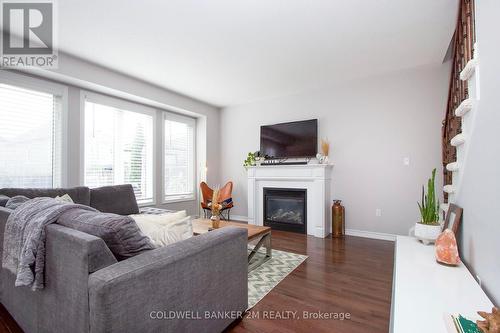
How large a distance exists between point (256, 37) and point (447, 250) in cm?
257

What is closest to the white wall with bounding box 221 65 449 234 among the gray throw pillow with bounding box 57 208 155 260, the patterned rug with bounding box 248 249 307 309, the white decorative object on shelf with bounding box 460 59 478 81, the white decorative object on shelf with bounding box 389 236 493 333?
the patterned rug with bounding box 248 249 307 309

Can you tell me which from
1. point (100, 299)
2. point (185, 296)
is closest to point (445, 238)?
point (185, 296)

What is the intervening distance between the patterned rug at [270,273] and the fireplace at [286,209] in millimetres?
1175

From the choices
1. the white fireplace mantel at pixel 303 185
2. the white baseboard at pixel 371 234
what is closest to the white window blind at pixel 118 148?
the white fireplace mantel at pixel 303 185

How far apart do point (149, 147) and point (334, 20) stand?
3603mm

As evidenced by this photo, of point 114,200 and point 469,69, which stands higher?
point 469,69

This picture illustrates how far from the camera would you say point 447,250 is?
1.44 metres

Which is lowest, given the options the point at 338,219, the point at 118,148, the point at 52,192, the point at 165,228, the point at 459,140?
the point at 338,219

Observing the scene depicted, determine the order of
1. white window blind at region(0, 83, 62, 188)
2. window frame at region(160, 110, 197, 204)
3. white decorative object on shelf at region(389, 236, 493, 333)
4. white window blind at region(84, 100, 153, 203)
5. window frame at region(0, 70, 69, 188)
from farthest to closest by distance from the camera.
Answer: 1. window frame at region(160, 110, 197, 204)
2. white window blind at region(84, 100, 153, 203)
3. window frame at region(0, 70, 69, 188)
4. white window blind at region(0, 83, 62, 188)
5. white decorative object on shelf at region(389, 236, 493, 333)

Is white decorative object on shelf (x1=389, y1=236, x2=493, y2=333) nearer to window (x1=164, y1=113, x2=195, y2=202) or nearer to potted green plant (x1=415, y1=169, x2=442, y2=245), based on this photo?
potted green plant (x1=415, y1=169, x2=442, y2=245)

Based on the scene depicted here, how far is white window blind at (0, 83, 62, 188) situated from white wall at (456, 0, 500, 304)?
14.3 feet

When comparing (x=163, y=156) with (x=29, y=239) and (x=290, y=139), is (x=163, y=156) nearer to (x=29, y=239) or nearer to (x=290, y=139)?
(x=290, y=139)

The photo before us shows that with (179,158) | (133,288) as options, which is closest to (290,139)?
(179,158)

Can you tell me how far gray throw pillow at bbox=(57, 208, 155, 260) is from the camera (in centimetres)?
114
